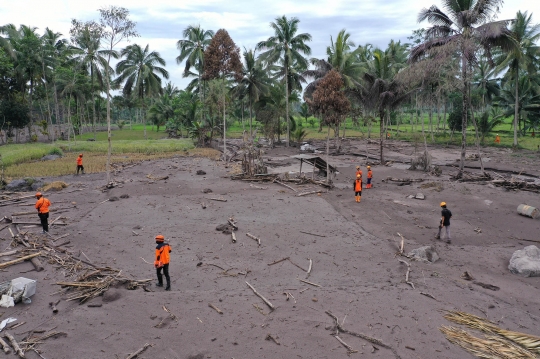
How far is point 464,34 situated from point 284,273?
18366mm

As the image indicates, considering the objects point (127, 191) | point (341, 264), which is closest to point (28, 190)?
point (127, 191)

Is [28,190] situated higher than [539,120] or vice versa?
[539,120]

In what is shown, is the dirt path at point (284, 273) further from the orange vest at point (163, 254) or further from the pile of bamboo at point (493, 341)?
the orange vest at point (163, 254)

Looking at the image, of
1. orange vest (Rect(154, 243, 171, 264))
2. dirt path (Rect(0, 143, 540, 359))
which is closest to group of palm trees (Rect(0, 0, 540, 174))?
dirt path (Rect(0, 143, 540, 359))

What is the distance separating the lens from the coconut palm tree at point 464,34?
67.3 ft

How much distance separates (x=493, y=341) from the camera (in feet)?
22.9

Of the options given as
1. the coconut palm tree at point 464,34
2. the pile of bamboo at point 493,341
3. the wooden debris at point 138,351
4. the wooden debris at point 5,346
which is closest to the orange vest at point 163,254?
the wooden debris at point 138,351

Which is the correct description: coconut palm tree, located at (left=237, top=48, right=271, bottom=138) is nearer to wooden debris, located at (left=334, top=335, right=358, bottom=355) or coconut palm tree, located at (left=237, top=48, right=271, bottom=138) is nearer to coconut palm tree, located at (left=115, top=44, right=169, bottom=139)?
coconut palm tree, located at (left=115, top=44, right=169, bottom=139)

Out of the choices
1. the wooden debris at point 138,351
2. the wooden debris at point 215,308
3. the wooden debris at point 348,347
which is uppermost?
the wooden debris at point 215,308

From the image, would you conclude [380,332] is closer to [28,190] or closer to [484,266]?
[484,266]

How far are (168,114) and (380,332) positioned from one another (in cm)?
5785

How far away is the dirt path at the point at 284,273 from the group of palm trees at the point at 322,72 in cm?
759

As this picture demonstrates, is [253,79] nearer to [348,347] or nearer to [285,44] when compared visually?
[285,44]

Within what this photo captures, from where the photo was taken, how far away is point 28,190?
1956 cm
